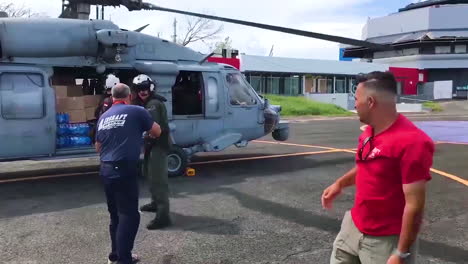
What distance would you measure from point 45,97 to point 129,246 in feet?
15.5

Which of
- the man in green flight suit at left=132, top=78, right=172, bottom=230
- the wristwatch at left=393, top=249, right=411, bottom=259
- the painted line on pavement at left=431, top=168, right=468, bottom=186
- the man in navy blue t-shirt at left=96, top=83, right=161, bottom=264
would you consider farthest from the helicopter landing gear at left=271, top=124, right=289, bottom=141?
the wristwatch at left=393, top=249, right=411, bottom=259

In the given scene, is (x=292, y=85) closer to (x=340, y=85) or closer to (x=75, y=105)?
(x=340, y=85)

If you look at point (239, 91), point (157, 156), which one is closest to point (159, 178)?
point (157, 156)

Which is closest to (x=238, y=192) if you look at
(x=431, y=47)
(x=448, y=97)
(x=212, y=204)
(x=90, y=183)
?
(x=212, y=204)

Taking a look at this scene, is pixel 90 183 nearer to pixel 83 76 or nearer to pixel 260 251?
pixel 83 76

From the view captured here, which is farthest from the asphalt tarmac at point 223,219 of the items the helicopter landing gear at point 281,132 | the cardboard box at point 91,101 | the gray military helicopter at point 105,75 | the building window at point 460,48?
the building window at point 460,48

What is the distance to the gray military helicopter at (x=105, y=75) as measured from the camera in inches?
312

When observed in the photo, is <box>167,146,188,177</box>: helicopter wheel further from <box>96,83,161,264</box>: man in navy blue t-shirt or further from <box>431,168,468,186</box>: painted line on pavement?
<box>431,168,468,186</box>: painted line on pavement

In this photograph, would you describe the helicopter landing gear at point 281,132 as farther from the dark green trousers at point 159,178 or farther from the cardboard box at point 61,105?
the dark green trousers at point 159,178

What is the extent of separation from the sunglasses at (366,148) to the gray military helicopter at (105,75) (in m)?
5.53

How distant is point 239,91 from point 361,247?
7845mm

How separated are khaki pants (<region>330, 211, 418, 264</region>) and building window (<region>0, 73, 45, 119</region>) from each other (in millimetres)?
6567

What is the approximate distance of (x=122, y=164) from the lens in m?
4.33

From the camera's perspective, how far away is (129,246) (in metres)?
4.37
